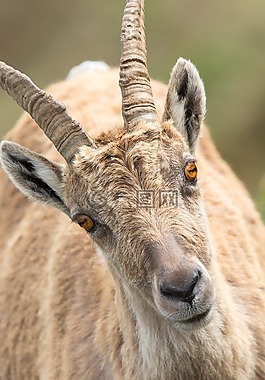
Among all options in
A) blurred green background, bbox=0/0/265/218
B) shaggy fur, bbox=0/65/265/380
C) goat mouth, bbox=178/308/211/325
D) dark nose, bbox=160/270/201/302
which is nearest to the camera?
dark nose, bbox=160/270/201/302

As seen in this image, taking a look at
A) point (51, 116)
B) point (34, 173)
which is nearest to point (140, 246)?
point (51, 116)

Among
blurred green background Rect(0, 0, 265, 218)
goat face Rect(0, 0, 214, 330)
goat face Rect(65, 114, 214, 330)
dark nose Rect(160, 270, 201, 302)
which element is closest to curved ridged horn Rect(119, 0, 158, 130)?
goat face Rect(0, 0, 214, 330)

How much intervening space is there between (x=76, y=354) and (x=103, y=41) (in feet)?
53.7

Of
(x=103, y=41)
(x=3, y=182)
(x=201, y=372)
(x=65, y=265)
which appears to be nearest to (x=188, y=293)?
(x=201, y=372)

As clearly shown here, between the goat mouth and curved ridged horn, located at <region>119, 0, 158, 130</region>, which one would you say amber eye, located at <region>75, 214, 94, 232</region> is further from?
the goat mouth

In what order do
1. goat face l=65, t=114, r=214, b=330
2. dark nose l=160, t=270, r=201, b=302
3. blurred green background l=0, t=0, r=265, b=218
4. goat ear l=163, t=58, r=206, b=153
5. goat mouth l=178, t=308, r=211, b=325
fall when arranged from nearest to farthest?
dark nose l=160, t=270, r=201, b=302
goat face l=65, t=114, r=214, b=330
goat mouth l=178, t=308, r=211, b=325
goat ear l=163, t=58, r=206, b=153
blurred green background l=0, t=0, r=265, b=218

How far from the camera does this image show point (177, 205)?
23.1 feet

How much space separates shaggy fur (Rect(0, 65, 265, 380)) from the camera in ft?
23.1

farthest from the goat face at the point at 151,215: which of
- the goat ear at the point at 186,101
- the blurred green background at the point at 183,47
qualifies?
the blurred green background at the point at 183,47

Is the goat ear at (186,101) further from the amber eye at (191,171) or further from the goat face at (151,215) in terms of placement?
the amber eye at (191,171)

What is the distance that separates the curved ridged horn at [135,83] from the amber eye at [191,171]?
476mm

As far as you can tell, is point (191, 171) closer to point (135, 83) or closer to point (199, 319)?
point (135, 83)

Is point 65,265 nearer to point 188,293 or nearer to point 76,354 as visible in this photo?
point 76,354

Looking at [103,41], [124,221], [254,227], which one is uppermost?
[103,41]
